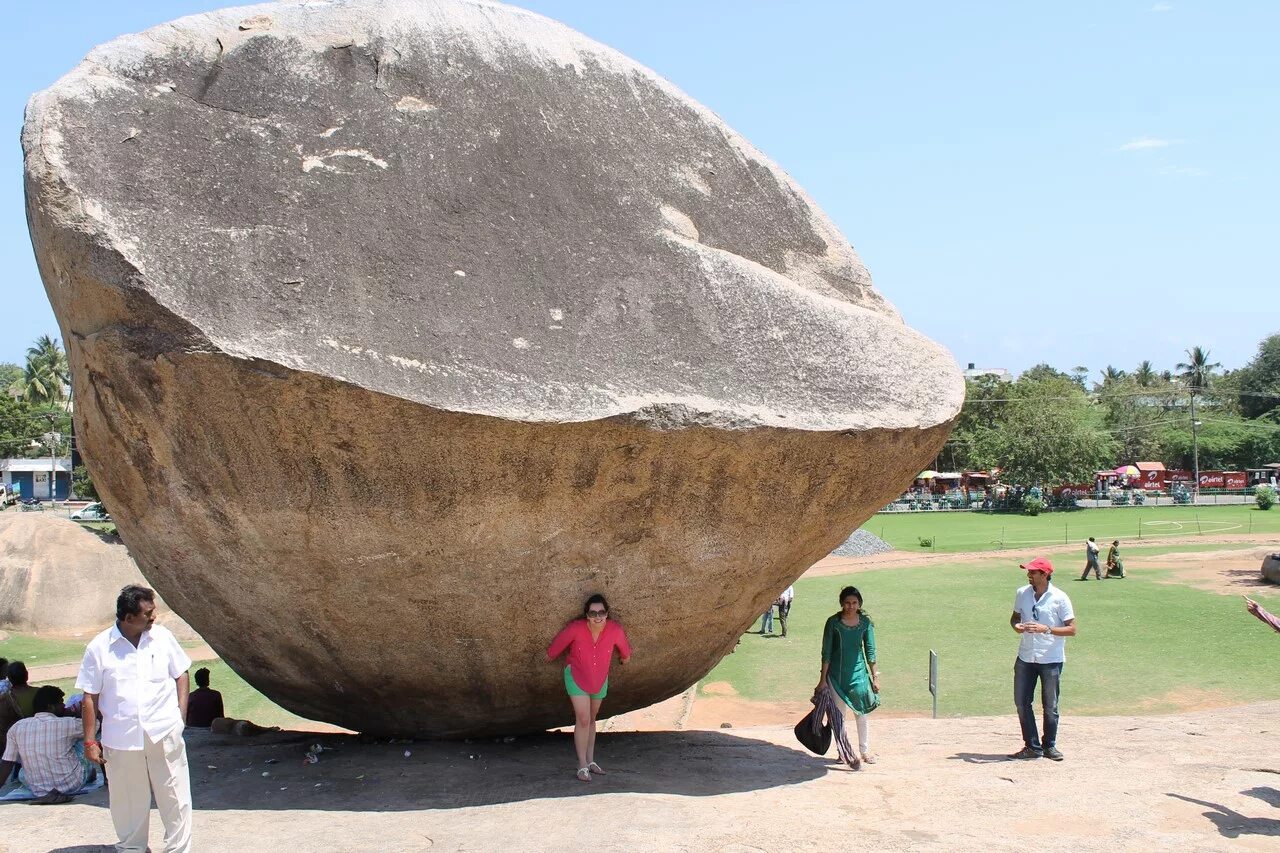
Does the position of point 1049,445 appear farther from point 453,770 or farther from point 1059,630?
point 453,770

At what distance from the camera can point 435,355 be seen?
5.10 m

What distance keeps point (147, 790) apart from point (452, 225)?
292cm

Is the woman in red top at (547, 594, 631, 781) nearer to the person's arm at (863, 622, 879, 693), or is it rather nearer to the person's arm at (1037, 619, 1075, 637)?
the person's arm at (863, 622, 879, 693)

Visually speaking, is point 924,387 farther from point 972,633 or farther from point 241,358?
point 972,633

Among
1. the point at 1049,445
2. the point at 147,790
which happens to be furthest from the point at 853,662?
the point at 1049,445

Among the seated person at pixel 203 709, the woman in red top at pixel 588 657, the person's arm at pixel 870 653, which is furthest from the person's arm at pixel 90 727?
the person's arm at pixel 870 653

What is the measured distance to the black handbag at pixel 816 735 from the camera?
22.4 ft

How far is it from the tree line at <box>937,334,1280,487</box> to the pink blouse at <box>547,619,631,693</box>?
130 ft

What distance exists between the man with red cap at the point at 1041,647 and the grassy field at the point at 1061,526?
2135cm

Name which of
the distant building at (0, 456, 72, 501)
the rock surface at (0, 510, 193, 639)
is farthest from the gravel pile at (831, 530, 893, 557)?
the distant building at (0, 456, 72, 501)

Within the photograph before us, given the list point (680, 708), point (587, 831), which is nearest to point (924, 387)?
point (587, 831)

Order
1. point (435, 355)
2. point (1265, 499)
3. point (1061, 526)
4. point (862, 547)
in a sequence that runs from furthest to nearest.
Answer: point (1265, 499)
point (1061, 526)
point (862, 547)
point (435, 355)

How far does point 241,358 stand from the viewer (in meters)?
4.86

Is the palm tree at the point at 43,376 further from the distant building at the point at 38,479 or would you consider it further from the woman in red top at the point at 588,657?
the woman in red top at the point at 588,657
